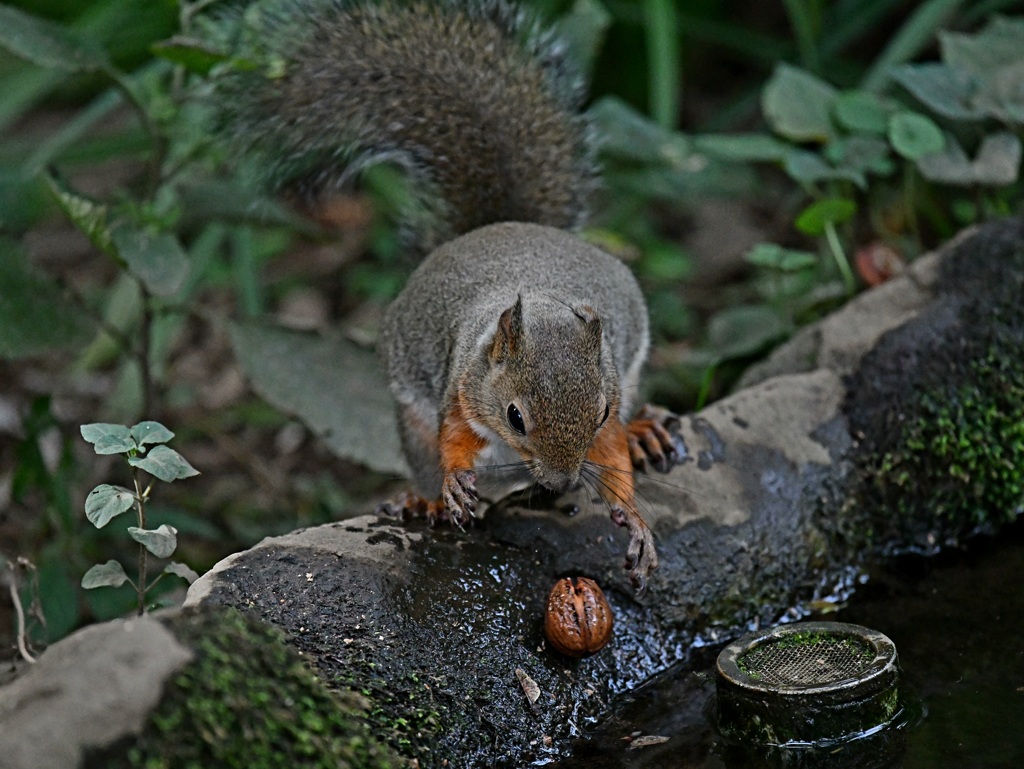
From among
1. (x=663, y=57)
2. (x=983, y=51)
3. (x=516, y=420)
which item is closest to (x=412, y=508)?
(x=516, y=420)

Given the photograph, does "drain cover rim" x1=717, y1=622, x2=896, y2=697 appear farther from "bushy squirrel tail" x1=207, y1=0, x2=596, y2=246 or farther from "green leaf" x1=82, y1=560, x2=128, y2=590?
"bushy squirrel tail" x1=207, y1=0, x2=596, y2=246

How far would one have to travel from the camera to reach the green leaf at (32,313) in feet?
10.4

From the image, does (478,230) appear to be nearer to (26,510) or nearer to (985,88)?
(985,88)

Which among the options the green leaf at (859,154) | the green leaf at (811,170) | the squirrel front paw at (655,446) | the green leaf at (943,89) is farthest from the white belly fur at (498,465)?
the green leaf at (943,89)

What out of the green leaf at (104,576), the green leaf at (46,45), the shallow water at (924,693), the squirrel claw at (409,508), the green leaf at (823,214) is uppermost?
the green leaf at (46,45)

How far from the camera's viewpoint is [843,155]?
3.66 meters

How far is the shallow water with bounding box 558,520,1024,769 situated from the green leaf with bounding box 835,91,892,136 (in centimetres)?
146

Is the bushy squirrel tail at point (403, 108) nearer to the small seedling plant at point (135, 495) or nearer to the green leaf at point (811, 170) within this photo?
the green leaf at point (811, 170)

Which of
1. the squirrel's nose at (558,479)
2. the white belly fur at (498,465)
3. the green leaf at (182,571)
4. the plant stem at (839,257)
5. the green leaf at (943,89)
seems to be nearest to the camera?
the green leaf at (182,571)

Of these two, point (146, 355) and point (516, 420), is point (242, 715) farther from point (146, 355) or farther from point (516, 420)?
point (146, 355)

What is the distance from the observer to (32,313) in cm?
322

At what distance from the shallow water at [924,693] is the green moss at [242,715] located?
504mm

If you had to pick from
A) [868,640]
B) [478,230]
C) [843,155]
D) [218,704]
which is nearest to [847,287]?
[843,155]

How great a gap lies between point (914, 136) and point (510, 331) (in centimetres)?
177
